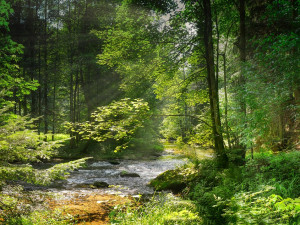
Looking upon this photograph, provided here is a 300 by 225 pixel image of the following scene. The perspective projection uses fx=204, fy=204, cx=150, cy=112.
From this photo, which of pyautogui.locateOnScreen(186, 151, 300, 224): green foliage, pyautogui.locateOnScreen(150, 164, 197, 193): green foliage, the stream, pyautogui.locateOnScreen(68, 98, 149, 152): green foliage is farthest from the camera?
pyautogui.locateOnScreen(150, 164, 197, 193): green foliage

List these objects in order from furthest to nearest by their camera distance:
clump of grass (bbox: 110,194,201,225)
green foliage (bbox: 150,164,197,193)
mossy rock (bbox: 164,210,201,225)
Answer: green foliage (bbox: 150,164,197,193), clump of grass (bbox: 110,194,201,225), mossy rock (bbox: 164,210,201,225)

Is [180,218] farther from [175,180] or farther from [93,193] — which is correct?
[93,193]

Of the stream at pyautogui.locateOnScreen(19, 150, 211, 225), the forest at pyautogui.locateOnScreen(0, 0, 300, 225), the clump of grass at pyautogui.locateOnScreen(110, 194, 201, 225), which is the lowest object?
the stream at pyautogui.locateOnScreen(19, 150, 211, 225)

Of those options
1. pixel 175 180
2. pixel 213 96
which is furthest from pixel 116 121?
pixel 175 180

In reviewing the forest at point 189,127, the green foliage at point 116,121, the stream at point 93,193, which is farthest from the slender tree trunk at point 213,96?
the stream at point 93,193

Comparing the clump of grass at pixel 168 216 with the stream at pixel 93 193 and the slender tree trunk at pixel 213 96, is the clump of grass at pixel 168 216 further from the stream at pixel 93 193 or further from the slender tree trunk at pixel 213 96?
the slender tree trunk at pixel 213 96

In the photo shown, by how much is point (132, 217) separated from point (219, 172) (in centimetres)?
358

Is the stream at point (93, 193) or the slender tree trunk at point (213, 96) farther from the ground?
the slender tree trunk at point (213, 96)

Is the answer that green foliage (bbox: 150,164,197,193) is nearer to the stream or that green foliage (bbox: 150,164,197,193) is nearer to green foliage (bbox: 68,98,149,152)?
the stream

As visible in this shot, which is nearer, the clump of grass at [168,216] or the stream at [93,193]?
the clump of grass at [168,216]

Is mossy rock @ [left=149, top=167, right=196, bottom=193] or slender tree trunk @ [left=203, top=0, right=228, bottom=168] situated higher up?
slender tree trunk @ [left=203, top=0, right=228, bottom=168]

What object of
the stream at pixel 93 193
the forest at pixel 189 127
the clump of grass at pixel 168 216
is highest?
the forest at pixel 189 127

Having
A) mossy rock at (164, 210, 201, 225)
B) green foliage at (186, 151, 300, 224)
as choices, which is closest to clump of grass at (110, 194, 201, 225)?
mossy rock at (164, 210, 201, 225)

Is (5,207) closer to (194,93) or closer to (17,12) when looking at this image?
(194,93)
